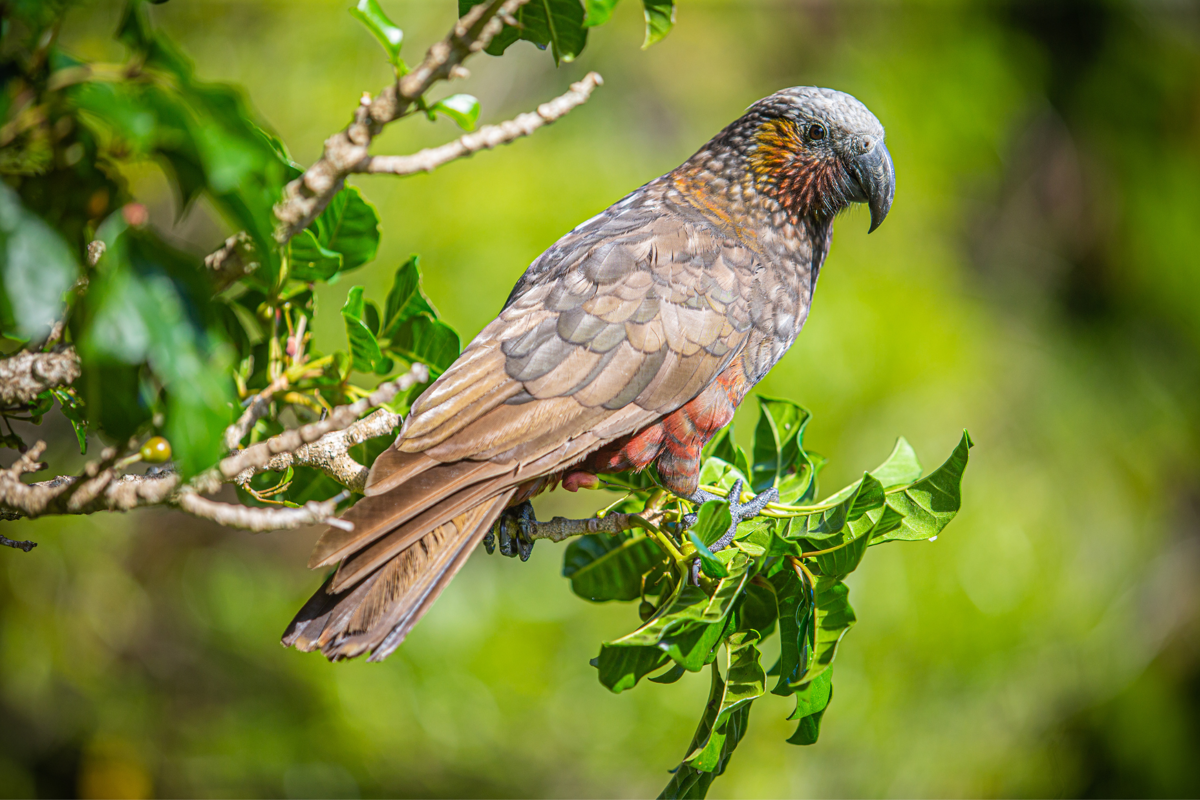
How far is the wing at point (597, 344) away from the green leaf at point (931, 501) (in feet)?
1.55

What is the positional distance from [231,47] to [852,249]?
3.93m

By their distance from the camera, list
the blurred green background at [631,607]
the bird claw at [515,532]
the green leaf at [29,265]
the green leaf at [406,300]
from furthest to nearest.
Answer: the blurred green background at [631,607] → the bird claw at [515,532] → the green leaf at [406,300] → the green leaf at [29,265]

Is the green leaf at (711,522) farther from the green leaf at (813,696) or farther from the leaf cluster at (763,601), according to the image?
the green leaf at (813,696)

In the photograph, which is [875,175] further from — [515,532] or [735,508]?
[515,532]

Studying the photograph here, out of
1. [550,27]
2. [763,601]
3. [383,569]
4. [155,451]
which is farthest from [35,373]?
[763,601]

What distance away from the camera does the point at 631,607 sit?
12.5 ft

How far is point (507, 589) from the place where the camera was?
3803mm

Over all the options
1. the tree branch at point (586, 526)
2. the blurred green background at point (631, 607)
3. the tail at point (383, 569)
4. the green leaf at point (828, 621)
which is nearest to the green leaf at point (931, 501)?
the green leaf at point (828, 621)

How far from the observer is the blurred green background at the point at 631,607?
147 inches

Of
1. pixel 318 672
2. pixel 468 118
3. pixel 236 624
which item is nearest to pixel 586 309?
pixel 468 118

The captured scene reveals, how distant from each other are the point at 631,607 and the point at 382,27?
3.23m

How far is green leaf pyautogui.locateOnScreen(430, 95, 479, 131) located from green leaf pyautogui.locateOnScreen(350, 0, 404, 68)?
0.07 m

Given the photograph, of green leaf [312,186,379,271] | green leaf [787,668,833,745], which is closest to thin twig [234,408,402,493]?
green leaf [312,186,379,271]

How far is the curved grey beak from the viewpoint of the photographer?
1666 millimetres
